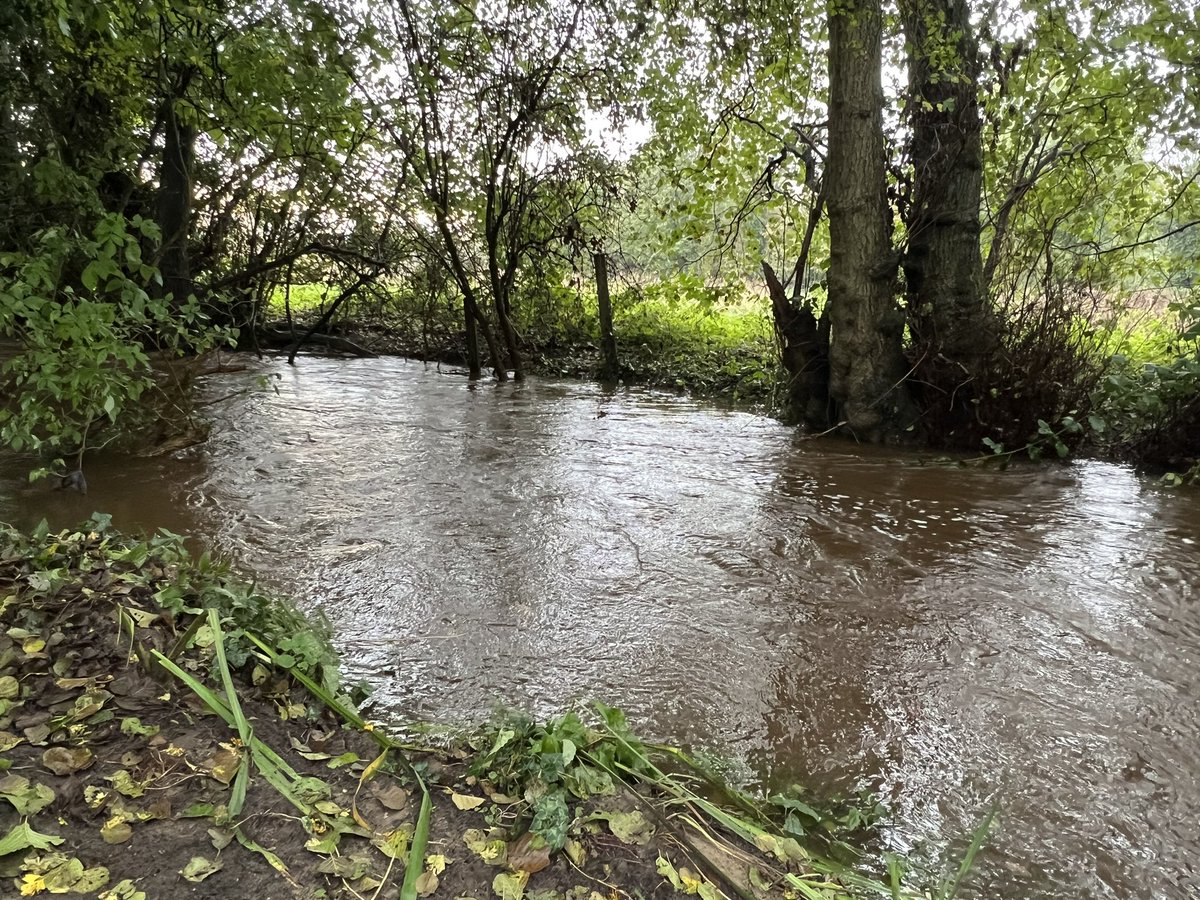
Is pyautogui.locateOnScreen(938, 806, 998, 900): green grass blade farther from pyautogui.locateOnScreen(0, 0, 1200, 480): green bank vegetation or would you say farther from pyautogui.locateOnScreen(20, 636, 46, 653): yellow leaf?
pyautogui.locateOnScreen(0, 0, 1200, 480): green bank vegetation

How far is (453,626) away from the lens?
10.8 ft

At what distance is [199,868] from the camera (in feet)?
5.16

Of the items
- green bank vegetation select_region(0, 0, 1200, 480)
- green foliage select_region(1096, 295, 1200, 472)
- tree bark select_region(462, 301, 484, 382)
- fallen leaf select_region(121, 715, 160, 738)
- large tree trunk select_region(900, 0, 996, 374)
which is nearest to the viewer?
fallen leaf select_region(121, 715, 160, 738)

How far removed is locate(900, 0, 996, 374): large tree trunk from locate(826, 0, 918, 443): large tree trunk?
0.86 ft

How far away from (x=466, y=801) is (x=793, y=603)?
6.87ft

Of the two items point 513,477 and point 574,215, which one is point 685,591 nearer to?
point 513,477

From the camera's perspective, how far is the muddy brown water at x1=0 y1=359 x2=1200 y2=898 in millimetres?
2381

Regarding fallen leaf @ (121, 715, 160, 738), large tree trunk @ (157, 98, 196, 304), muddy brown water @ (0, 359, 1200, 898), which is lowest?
Answer: muddy brown water @ (0, 359, 1200, 898)

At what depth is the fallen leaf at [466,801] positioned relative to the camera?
1.92m

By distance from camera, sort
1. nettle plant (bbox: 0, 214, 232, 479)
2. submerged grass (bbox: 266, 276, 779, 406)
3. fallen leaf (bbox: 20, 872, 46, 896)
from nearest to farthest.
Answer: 1. fallen leaf (bbox: 20, 872, 46, 896)
2. nettle plant (bbox: 0, 214, 232, 479)
3. submerged grass (bbox: 266, 276, 779, 406)

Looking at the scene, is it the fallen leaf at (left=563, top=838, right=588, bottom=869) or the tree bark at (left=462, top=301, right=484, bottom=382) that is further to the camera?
the tree bark at (left=462, top=301, right=484, bottom=382)

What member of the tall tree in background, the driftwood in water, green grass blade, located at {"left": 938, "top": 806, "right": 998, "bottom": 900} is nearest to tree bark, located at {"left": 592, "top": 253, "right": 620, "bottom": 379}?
the driftwood in water

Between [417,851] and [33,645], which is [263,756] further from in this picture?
[33,645]

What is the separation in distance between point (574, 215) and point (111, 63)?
17.5 ft
